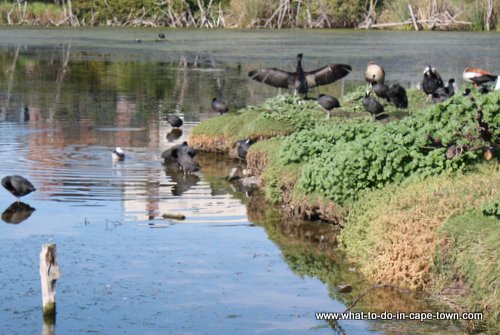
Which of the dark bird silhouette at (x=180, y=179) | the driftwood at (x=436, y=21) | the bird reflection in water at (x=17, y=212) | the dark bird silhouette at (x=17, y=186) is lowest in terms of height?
the driftwood at (x=436, y=21)

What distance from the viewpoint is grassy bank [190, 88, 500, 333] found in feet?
40.7

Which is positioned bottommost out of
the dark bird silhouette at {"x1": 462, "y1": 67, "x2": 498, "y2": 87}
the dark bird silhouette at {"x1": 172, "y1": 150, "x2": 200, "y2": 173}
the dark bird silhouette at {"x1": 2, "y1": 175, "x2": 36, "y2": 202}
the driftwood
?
the driftwood

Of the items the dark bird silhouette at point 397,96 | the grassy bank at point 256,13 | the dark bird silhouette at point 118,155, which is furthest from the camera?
the grassy bank at point 256,13

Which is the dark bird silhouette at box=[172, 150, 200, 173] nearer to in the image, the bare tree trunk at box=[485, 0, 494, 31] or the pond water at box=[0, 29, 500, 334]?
the pond water at box=[0, 29, 500, 334]

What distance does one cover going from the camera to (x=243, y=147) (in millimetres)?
21984

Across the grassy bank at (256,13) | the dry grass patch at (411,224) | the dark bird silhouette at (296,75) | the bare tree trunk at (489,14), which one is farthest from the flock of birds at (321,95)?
the grassy bank at (256,13)

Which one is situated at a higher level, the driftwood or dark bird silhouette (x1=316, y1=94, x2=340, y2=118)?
dark bird silhouette (x1=316, y1=94, x2=340, y2=118)

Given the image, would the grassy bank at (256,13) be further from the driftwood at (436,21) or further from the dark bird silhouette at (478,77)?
the dark bird silhouette at (478,77)

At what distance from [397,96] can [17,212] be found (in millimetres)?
9476

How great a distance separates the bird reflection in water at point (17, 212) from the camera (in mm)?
17062

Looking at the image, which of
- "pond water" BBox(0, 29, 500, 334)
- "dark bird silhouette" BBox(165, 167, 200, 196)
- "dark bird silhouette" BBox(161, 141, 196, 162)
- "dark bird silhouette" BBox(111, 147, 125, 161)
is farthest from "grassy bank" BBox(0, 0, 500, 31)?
"dark bird silhouette" BBox(165, 167, 200, 196)

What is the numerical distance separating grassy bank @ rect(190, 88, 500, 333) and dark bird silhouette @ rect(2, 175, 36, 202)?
12.3 feet

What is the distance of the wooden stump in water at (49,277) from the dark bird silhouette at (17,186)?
20.7ft

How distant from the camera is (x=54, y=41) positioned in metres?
73.3
